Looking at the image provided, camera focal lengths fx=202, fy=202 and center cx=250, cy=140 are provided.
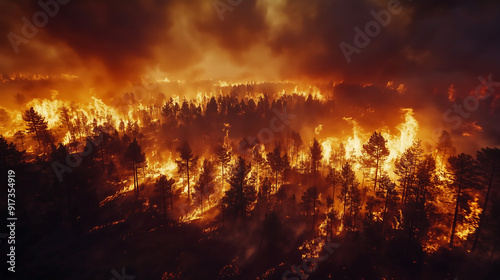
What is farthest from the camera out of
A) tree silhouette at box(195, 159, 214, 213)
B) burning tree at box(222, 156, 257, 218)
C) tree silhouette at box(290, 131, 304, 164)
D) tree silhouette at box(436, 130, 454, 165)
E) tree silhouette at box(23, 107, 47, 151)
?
tree silhouette at box(290, 131, 304, 164)

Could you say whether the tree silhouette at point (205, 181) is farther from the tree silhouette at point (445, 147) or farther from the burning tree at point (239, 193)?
the tree silhouette at point (445, 147)

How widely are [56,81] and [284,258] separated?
626 ft

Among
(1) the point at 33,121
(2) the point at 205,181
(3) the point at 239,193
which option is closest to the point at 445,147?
(3) the point at 239,193

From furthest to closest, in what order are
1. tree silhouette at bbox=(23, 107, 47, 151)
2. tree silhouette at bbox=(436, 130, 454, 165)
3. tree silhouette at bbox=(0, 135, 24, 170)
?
tree silhouette at bbox=(23, 107, 47, 151)
tree silhouette at bbox=(436, 130, 454, 165)
tree silhouette at bbox=(0, 135, 24, 170)

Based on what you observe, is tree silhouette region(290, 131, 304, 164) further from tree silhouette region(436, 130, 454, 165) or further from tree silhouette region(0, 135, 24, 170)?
tree silhouette region(0, 135, 24, 170)

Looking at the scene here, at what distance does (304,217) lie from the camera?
48812mm

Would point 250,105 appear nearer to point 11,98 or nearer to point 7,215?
point 7,215

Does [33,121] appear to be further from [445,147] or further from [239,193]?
[445,147]

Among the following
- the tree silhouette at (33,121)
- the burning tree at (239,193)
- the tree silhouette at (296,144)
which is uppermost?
the tree silhouette at (33,121)

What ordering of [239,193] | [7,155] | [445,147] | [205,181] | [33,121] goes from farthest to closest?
[33,121]
[445,147]
[205,181]
[239,193]
[7,155]

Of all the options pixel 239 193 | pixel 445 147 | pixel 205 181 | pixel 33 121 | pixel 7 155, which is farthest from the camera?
pixel 33 121

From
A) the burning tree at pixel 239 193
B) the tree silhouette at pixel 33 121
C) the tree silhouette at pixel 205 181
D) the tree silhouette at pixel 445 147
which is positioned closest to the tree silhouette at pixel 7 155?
the tree silhouette at pixel 33 121

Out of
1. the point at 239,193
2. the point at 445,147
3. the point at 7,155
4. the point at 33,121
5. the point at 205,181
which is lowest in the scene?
the point at 239,193

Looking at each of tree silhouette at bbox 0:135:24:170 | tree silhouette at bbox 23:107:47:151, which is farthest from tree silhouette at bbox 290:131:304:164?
tree silhouette at bbox 23:107:47:151
